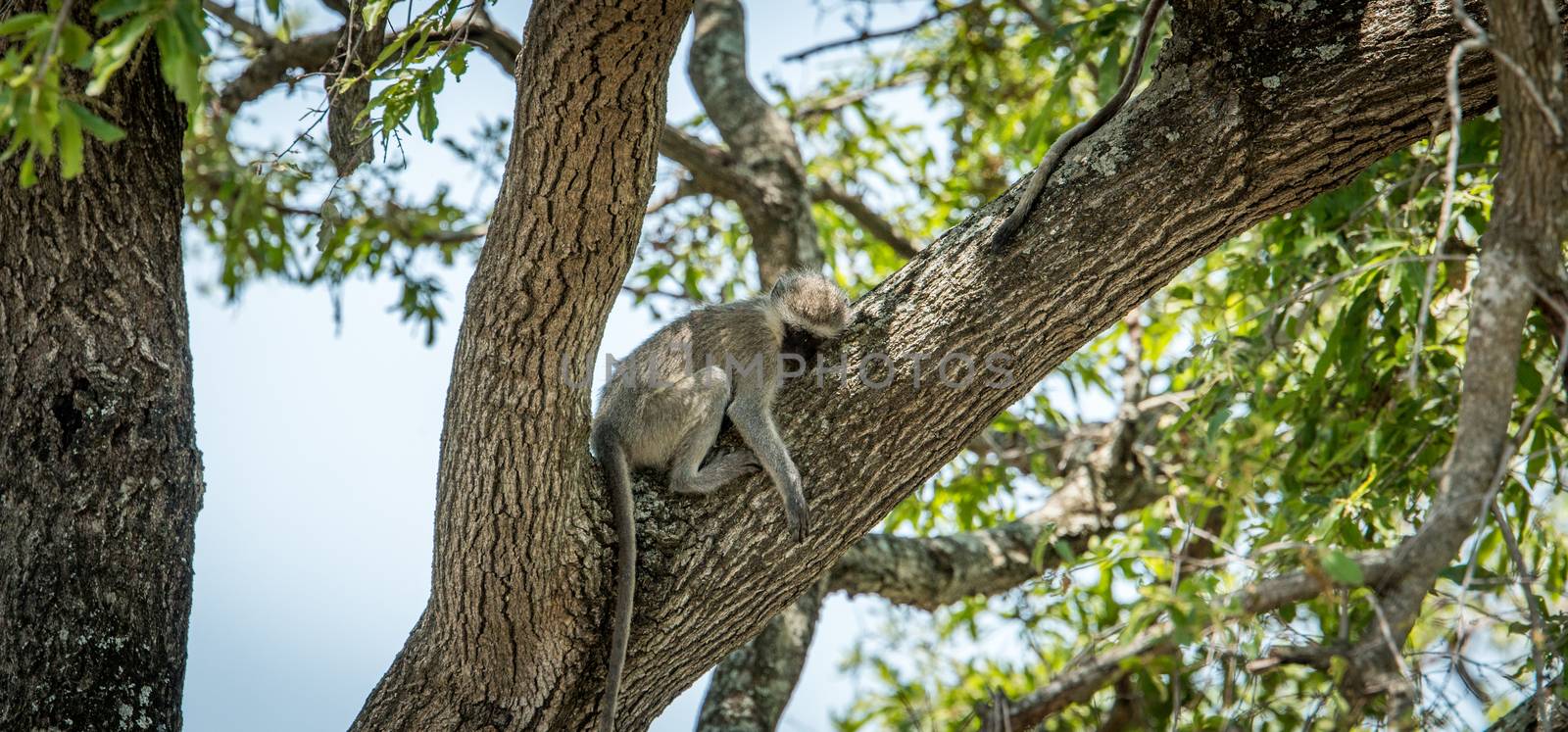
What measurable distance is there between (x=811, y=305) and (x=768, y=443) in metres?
0.92

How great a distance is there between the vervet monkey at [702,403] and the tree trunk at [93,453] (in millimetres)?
1217

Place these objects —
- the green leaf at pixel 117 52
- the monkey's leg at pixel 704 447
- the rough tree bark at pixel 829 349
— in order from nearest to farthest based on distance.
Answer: the green leaf at pixel 117 52, the rough tree bark at pixel 829 349, the monkey's leg at pixel 704 447

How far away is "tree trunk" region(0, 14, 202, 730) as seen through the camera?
3.27 meters

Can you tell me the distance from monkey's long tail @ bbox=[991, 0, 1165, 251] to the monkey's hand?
850 mm

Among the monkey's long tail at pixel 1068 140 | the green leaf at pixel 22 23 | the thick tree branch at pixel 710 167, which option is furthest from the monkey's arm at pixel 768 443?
the green leaf at pixel 22 23

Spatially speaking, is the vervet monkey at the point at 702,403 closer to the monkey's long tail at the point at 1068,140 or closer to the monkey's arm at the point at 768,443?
the monkey's arm at the point at 768,443

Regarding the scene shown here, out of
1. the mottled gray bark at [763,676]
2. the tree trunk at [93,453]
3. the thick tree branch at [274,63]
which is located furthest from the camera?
the thick tree branch at [274,63]

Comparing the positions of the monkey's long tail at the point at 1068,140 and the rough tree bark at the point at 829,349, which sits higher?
the monkey's long tail at the point at 1068,140

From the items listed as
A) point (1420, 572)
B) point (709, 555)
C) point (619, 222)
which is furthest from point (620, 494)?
point (1420, 572)

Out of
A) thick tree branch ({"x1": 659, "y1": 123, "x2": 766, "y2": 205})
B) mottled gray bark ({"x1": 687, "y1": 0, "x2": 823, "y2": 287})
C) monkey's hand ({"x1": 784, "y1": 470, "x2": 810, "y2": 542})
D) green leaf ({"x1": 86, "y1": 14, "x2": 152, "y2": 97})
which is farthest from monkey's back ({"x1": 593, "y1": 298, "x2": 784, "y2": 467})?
green leaf ({"x1": 86, "y1": 14, "x2": 152, "y2": 97})

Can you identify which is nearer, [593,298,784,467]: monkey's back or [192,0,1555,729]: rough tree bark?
[192,0,1555,729]: rough tree bark

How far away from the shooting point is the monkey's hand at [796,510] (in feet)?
11.5

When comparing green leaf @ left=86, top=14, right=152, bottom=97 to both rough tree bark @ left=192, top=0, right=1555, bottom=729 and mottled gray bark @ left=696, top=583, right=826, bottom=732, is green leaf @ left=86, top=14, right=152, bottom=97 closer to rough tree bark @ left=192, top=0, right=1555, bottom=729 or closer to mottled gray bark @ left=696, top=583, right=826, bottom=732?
rough tree bark @ left=192, top=0, right=1555, bottom=729

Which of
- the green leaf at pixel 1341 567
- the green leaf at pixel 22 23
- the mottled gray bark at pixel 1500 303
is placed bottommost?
the green leaf at pixel 1341 567
